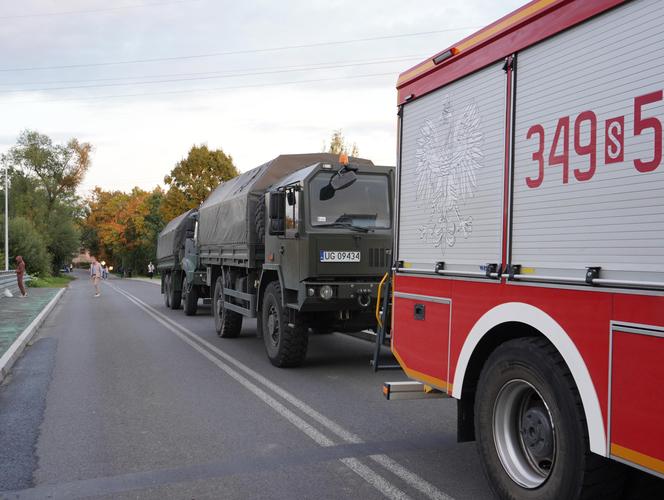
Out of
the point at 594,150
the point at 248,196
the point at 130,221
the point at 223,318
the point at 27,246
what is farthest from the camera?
the point at 130,221

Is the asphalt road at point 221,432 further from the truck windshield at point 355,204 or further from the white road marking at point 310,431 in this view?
the truck windshield at point 355,204

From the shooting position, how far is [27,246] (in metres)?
51.0

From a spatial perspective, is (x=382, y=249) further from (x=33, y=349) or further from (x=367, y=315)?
(x=33, y=349)

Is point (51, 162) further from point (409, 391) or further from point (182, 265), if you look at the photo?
point (409, 391)

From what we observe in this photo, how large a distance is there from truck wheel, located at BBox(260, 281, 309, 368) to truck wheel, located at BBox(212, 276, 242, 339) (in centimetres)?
303

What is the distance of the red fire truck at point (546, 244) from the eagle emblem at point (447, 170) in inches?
0.5

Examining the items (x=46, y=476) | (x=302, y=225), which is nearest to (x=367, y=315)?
(x=302, y=225)

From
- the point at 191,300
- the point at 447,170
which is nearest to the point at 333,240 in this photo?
the point at 447,170

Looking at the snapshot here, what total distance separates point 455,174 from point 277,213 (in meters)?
4.68

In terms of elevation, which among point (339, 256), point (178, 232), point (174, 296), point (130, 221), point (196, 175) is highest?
point (196, 175)

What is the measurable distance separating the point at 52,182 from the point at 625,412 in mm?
78846

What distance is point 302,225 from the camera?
868 cm

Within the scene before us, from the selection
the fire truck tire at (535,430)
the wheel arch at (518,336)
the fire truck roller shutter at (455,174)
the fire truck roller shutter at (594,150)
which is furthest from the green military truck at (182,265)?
the fire truck roller shutter at (594,150)

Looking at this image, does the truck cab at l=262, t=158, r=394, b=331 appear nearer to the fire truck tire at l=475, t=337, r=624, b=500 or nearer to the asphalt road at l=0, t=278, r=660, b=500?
the asphalt road at l=0, t=278, r=660, b=500
